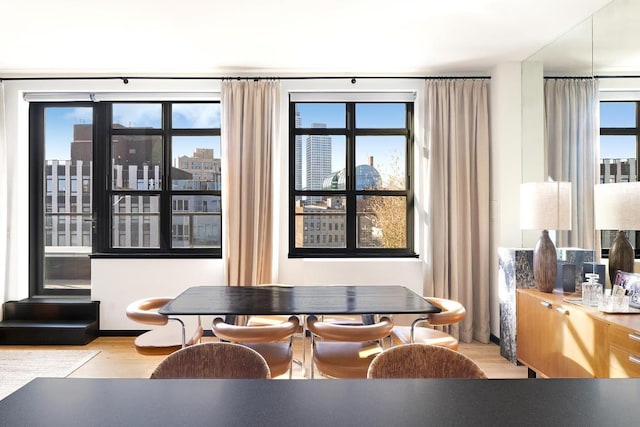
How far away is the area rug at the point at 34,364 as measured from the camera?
11.8 feet

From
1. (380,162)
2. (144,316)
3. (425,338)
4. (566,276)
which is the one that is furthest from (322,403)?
(380,162)

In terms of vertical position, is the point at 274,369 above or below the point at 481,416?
below

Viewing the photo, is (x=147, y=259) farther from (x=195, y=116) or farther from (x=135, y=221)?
(x=195, y=116)

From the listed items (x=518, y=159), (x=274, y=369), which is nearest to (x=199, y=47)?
(x=274, y=369)

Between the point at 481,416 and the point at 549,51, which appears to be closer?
the point at 481,416

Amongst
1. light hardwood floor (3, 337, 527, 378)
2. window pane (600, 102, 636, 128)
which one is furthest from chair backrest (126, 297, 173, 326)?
window pane (600, 102, 636, 128)

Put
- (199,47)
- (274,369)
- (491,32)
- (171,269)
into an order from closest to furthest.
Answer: (274,369) < (491,32) < (199,47) < (171,269)

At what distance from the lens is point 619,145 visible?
9.68ft

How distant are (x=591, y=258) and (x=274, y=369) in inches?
94.8

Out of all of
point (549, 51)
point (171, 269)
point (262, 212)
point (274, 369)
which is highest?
point (549, 51)

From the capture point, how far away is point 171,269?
482 cm


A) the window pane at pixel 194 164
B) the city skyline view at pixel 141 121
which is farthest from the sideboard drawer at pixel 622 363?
the city skyline view at pixel 141 121

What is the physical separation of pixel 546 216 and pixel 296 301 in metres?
2.07

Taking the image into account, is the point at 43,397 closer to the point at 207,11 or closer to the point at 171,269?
the point at 207,11
